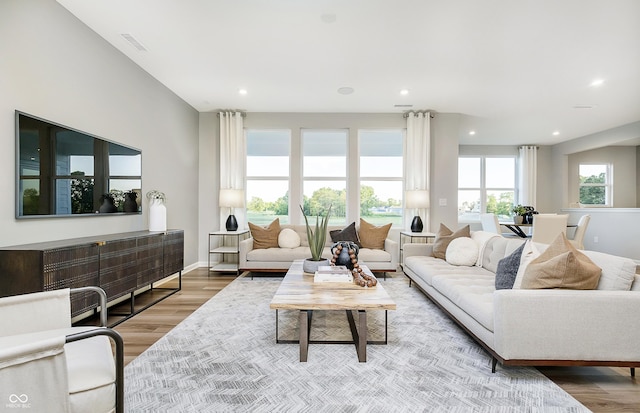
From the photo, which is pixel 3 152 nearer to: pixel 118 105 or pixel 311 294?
pixel 118 105

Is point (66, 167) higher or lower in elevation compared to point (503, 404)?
higher

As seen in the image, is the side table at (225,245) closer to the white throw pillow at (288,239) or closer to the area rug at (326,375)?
the white throw pillow at (288,239)

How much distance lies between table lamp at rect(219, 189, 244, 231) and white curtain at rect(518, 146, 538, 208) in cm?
743

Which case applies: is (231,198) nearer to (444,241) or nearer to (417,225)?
(417,225)

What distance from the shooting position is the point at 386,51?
3414 millimetres

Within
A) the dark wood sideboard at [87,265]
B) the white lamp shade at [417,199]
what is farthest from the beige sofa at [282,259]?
the dark wood sideboard at [87,265]

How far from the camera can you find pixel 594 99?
15.8ft

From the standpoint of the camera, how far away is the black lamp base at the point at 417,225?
5.29 metres

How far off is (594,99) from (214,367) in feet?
20.1

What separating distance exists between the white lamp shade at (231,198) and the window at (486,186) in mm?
6066

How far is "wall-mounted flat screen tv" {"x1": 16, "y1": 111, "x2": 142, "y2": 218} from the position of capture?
2348 mm

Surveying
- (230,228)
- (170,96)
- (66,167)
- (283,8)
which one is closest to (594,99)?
(283,8)

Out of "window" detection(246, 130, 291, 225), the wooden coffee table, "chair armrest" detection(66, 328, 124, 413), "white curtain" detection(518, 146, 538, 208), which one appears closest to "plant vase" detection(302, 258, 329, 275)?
the wooden coffee table

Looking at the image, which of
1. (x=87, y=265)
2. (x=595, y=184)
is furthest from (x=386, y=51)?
(x=595, y=184)
